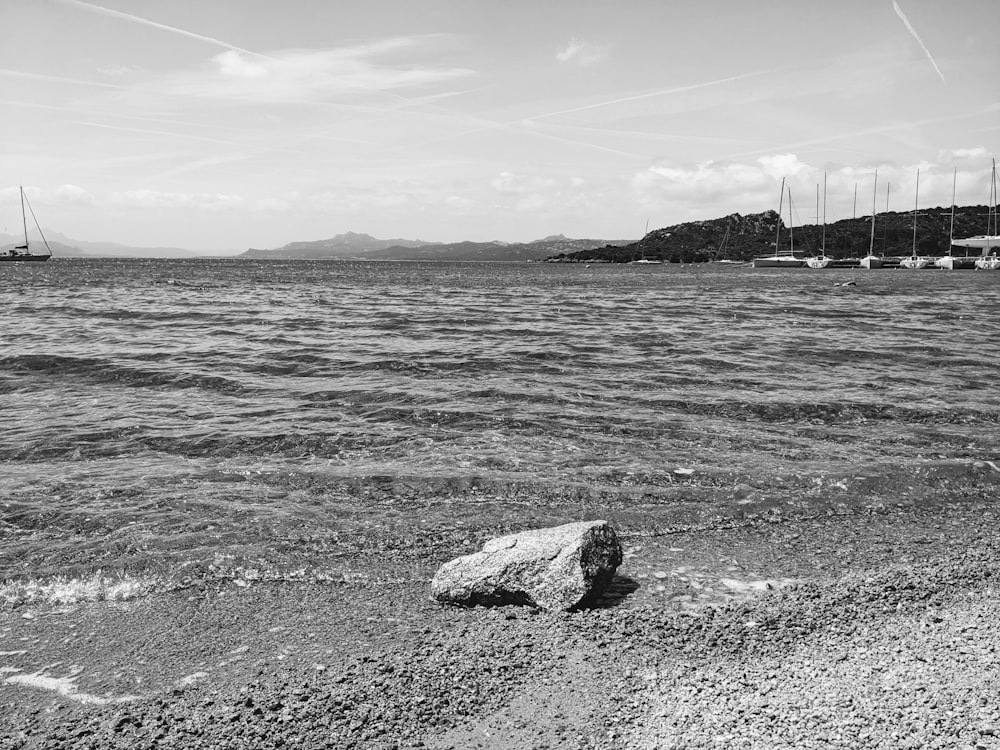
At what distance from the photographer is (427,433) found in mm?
12586

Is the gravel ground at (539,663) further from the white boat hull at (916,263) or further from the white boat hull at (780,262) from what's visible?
the white boat hull at (780,262)

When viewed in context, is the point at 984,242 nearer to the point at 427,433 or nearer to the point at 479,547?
the point at 427,433

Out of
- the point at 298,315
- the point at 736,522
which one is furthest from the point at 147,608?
the point at 298,315

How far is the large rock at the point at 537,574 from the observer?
20.5 feet

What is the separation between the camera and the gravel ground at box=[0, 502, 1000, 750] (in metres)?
4.50

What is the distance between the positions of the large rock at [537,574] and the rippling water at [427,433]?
160 cm

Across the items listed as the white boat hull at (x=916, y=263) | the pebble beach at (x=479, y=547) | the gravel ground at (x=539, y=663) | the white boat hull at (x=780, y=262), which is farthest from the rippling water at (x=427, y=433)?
the white boat hull at (x=780, y=262)

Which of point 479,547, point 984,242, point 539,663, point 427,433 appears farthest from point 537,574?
point 984,242

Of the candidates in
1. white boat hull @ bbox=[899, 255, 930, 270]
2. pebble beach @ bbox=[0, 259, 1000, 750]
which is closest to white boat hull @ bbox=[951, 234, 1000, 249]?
white boat hull @ bbox=[899, 255, 930, 270]

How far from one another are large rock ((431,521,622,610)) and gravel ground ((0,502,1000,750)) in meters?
0.16

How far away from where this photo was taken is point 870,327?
102ft

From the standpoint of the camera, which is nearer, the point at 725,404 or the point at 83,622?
the point at 83,622

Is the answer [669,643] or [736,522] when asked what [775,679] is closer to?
[669,643]

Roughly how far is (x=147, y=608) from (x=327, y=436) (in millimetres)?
5951
